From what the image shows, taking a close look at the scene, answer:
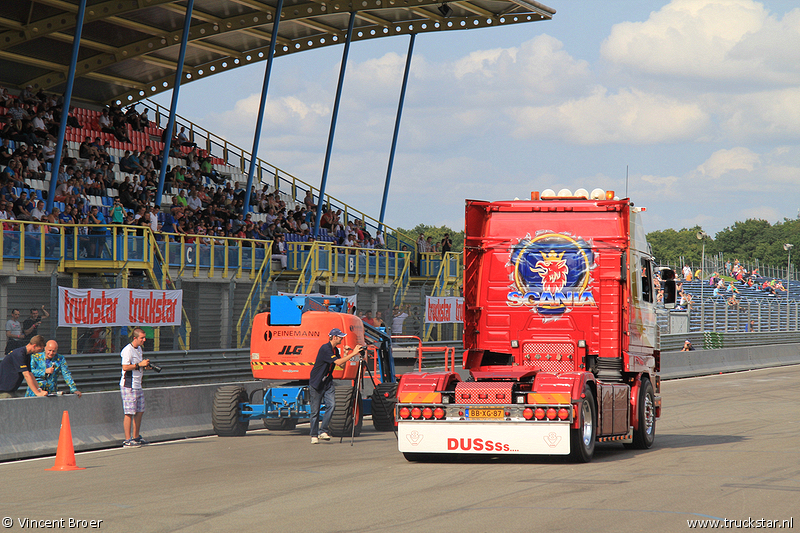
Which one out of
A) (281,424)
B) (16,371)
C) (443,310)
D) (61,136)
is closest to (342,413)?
(281,424)

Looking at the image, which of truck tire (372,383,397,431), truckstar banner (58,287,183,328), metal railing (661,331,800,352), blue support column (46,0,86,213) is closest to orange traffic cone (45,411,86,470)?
truckstar banner (58,287,183,328)

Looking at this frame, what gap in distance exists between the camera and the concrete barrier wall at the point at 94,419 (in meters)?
14.8

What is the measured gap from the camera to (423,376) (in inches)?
539

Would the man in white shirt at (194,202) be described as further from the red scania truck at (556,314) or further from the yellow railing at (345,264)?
the red scania truck at (556,314)

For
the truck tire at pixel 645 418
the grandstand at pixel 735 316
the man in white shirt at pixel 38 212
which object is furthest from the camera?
the grandstand at pixel 735 316

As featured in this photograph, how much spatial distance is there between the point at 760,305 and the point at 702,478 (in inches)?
1592

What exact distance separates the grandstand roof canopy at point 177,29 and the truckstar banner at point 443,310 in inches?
404

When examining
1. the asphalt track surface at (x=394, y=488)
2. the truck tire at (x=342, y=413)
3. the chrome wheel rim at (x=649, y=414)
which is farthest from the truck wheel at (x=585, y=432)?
the truck tire at (x=342, y=413)

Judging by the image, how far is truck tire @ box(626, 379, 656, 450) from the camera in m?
15.2

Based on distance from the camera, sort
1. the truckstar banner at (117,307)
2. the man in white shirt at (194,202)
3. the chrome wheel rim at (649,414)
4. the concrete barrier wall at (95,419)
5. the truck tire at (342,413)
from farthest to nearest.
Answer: the man in white shirt at (194,202) < the truckstar banner at (117,307) < the truck tire at (342,413) < the chrome wheel rim at (649,414) < the concrete barrier wall at (95,419)

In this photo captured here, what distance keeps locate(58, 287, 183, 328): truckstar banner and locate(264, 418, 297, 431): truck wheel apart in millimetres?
3530

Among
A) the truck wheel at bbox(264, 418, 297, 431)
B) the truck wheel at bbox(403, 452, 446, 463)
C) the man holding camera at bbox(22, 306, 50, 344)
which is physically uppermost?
the man holding camera at bbox(22, 306, 50, 344)

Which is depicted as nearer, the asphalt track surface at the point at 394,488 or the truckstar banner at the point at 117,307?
the asphalt track surface at the point at 394,488

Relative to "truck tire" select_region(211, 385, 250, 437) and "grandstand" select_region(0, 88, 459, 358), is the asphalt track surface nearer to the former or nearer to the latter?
"truck tire" select_region(211, 385, 250, 437)
